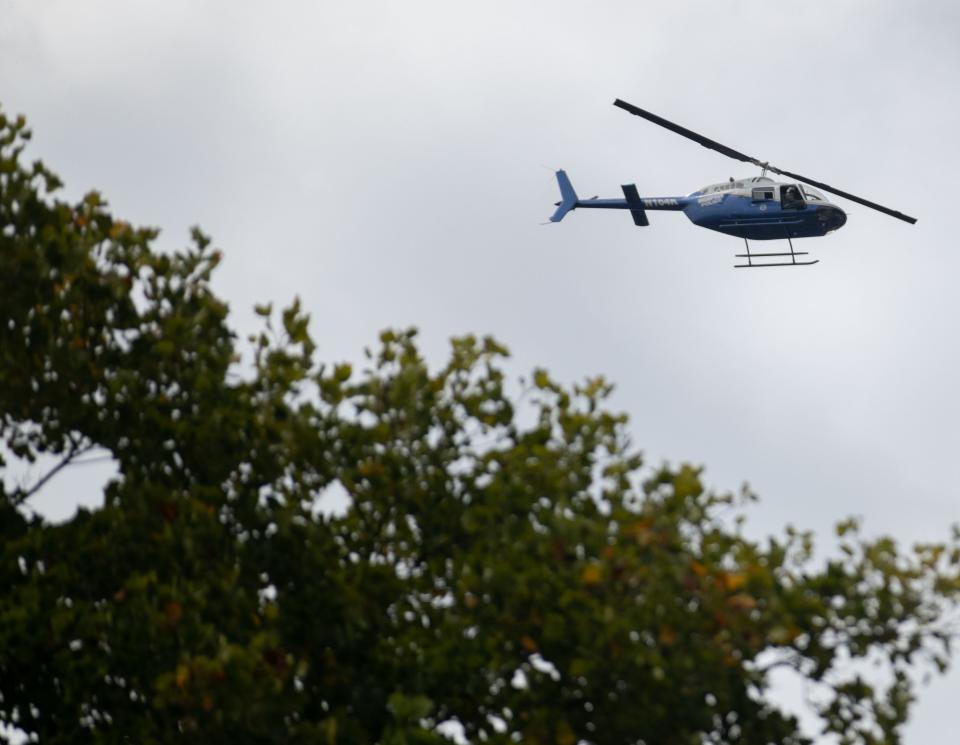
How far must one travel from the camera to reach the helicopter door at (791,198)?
160ft

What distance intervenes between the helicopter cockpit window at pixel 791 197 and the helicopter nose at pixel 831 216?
0.70m

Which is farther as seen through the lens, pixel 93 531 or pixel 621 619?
pixel 93 531

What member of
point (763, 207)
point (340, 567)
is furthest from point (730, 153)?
point (340, 567)

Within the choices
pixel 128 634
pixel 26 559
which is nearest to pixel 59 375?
pixel 26 559

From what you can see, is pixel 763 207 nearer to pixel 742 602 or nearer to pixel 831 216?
pixel 831 216

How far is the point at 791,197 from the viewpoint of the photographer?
4884 cm

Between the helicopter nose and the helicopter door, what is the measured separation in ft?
2.13

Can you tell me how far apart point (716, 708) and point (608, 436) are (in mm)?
3812

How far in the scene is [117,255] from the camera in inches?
882

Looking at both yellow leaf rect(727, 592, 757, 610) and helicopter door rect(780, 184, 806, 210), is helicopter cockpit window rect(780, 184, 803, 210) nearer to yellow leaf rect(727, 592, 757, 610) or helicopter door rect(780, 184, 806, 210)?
helicopter door rect(780, 184, 806, 210)

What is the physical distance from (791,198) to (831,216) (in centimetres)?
137

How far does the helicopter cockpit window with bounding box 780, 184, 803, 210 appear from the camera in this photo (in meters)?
48.8

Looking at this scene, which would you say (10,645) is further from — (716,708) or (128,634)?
(716,708)

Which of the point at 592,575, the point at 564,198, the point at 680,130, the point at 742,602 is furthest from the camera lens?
the point at 564,198
